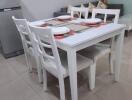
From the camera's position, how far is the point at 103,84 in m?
2.04

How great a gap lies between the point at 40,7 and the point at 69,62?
7.96ft

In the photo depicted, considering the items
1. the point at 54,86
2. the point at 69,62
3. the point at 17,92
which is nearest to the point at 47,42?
the point at 69,62

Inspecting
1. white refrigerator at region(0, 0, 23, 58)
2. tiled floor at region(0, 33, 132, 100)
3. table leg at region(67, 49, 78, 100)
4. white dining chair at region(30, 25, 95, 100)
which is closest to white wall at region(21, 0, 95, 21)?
white refrigerator at region(0, 0, 23, 58)

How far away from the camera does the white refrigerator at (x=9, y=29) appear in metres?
2.74

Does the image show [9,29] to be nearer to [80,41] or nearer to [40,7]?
[40,7]

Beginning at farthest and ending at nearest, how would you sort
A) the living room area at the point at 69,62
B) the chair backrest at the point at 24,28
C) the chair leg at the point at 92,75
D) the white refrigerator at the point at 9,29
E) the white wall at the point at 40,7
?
the white wall at the point at 40,7 < the white refrigerator at the point at 9,29 < the chair leg at the point at 92,75 < the chair backrest at the point at 24,28 < the living room area at the point at 69,62

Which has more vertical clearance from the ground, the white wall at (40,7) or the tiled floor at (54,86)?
the white wall at (40,7)

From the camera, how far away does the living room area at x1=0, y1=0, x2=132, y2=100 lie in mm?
1516

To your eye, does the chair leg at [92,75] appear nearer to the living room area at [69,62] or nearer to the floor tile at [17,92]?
the living room area at [69,62]

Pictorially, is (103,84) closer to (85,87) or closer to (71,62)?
(85,87)

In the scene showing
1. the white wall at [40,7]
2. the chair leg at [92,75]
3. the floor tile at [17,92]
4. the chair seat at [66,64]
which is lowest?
the floor tile at [17,92]

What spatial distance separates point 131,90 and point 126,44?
158 cm

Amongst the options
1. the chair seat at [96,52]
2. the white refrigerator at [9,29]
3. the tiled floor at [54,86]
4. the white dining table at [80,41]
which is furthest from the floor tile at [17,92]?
the white refrigerator at [9,29]

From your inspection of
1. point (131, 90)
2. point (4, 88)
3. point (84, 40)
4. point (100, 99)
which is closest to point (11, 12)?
point (4, 88)
